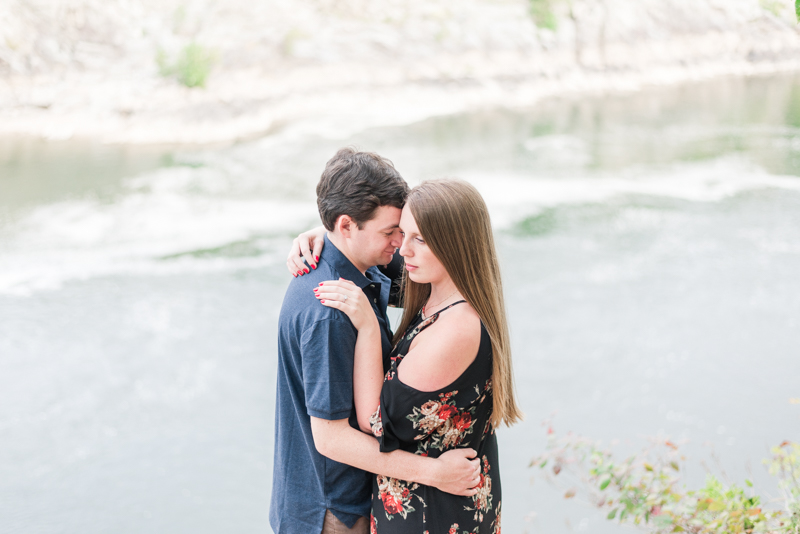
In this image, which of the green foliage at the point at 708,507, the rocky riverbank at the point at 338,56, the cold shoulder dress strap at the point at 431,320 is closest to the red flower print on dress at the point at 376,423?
the cold shoulder dress strap at the point at 431,320

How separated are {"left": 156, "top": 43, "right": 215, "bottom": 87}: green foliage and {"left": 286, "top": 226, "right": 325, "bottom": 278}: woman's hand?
489 inches

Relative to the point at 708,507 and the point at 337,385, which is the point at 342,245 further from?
the point at 708,507

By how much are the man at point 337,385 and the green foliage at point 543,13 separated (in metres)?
18.3

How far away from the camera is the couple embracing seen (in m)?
1.58

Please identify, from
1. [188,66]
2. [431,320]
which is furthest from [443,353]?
[188,66]

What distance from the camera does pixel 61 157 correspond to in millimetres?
11148

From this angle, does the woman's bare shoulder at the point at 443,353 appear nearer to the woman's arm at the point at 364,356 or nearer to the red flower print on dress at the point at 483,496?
the woman's arm at the point at 364,356

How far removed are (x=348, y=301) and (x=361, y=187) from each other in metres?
0.32

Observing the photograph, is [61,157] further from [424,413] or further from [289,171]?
[424,413]

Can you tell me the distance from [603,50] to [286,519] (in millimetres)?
19332

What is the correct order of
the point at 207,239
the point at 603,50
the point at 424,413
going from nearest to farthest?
1. the point at 424,413
2. the point at 207,239
3. the point at 603,50

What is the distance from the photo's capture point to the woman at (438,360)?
1565mm

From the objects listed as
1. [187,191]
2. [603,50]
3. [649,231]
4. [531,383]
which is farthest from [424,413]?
[603,50]

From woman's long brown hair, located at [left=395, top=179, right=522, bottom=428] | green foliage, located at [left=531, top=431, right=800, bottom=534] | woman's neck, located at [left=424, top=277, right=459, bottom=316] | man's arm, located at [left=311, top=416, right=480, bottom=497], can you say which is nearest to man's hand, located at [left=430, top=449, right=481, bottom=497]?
man's arm, located at [left=311, top=416, right=480, bottom=497]
